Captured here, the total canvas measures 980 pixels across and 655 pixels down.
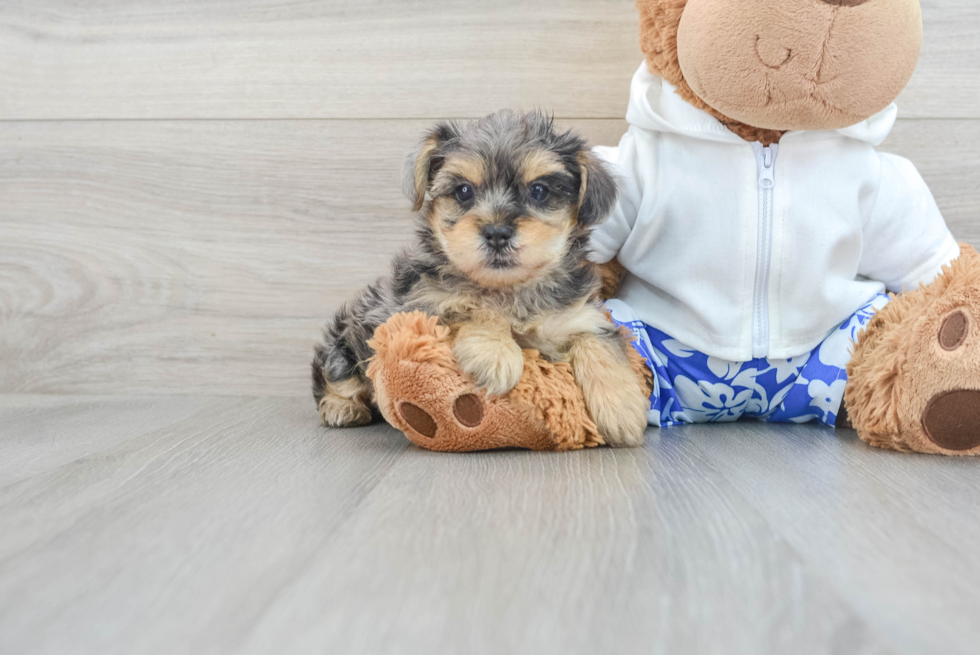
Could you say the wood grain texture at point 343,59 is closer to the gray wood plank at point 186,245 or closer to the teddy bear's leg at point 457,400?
the gray wood plank at point 186,245

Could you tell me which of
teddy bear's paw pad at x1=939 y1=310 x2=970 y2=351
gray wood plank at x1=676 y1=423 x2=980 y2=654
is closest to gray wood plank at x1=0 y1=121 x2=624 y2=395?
gray wood plank at x1=676 y1=423 x2=980 y2=654

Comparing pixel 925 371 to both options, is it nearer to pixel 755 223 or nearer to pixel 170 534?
pixel 755 223

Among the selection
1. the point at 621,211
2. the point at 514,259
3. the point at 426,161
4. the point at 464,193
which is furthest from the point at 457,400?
the point at 621,211

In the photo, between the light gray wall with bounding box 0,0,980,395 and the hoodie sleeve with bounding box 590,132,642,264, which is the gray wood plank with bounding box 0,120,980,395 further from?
the hoodie sleeve with bounding box 590,132,642,264

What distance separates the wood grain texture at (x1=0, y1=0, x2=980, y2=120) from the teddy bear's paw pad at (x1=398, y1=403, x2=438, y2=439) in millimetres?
1099

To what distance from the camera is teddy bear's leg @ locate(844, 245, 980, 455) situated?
1484 mm

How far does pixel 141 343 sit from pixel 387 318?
1175mm

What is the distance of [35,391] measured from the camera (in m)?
2.51

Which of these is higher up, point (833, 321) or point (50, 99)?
point (50, 99)

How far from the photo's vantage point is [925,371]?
153cm

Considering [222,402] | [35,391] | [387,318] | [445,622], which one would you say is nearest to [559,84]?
[387,318]

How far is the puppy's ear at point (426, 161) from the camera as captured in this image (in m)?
1.68

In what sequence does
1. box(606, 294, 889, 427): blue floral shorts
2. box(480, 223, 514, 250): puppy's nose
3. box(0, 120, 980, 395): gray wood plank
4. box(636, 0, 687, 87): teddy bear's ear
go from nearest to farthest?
box(480, 223, 514, 250): puppy's nose < box(636, 0, 687, 87): teddy bear's ear < box(606, 294, 889, 427): blue floral shorts < box(0, 120, 980, 395): gray wood plank

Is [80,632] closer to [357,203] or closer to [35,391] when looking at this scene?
[357,203]
